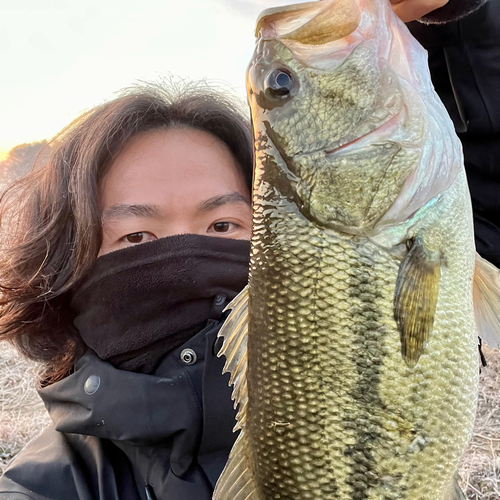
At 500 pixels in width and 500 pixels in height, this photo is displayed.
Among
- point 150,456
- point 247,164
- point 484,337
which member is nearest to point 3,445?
point 150,456

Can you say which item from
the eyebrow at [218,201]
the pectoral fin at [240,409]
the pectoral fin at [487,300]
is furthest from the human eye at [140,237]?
the pectoral fin at [487,300]

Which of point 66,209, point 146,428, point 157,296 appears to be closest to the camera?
point 146,428

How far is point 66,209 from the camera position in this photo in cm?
198

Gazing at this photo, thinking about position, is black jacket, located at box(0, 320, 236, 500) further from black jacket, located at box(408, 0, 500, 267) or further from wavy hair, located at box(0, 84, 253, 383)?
black jacket, located at box(408, 0, 500, 267)

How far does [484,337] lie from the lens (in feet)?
3.22

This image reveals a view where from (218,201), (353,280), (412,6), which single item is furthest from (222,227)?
(412,6)

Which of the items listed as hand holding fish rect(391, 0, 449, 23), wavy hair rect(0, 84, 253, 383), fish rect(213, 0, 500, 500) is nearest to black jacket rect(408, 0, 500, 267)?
hand holding fish rect(391, 0, 449, 23)

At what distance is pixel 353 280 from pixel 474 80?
1.20m

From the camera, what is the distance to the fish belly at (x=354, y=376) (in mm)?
891

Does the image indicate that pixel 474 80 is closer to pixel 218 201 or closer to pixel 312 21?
pixel 312 21

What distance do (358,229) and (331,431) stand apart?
0.47m

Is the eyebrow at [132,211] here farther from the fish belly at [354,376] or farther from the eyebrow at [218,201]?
the fish belly at [354,376]

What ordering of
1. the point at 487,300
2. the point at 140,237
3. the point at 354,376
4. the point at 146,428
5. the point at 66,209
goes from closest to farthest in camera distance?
1. the point at 354,376
2. the point at 487,300
3. the point at 146,428
4. the point at 140,237
5. the point at 66,209

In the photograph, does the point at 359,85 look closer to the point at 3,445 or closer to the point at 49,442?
the point at 49,442
